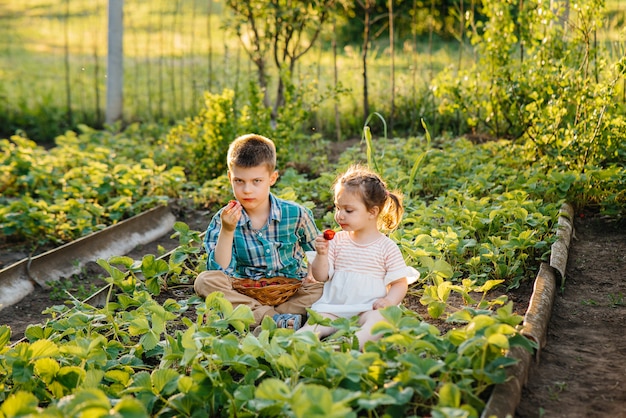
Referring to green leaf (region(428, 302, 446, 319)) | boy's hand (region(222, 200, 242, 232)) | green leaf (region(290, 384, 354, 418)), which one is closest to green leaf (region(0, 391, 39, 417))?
green leaf (region(290, 384, 354, 418))

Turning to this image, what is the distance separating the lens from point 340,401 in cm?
237

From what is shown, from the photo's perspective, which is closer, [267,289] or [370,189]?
[370,189]

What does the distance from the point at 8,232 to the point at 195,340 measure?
127 inches

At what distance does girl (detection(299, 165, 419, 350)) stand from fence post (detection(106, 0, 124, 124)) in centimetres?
570

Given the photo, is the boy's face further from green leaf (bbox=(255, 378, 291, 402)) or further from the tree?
the tree

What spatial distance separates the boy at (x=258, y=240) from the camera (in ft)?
12.3

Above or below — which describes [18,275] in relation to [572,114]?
below

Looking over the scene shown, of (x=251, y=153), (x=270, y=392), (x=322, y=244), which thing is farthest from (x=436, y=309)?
(x=270, y=392)

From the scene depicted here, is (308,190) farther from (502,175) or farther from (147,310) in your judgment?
(147,310)

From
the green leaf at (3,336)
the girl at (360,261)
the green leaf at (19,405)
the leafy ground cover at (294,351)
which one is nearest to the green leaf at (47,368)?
the leafy ground cover at (294,351)

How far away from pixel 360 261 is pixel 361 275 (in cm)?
7

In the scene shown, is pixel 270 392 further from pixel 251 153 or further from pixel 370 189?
pixel 251 153

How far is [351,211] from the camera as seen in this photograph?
12.1ft

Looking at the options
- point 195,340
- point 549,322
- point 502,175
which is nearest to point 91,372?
point 195,340
